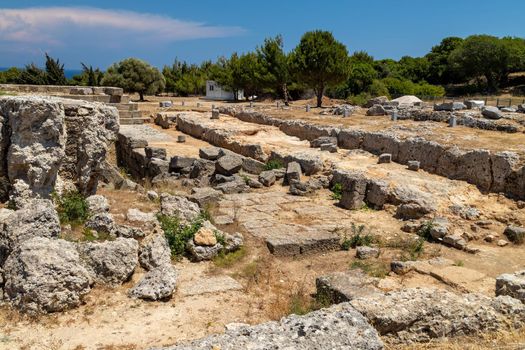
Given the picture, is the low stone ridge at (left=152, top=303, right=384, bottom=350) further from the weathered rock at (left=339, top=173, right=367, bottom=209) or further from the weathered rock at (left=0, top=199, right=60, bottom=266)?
the weathered rock at (left=339, top=173, right=367, bottom=209)

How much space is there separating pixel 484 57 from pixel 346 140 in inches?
1540

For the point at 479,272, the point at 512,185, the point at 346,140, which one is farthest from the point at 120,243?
the point at 346,140

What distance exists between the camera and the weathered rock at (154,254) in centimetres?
721

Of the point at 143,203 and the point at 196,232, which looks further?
the point at 143,203

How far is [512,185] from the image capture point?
1209cm

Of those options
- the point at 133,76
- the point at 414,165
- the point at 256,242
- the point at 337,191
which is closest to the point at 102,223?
the point at 256,242

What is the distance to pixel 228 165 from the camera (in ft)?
48.0

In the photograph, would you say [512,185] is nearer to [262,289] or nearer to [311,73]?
[262,289]

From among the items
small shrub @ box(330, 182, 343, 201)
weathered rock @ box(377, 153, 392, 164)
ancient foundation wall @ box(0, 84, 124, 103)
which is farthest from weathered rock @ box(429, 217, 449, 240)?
ancient foundation wall @ box(0, 84, 124, 103)

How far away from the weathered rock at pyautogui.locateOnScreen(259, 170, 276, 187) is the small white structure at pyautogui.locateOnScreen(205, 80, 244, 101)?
134ft

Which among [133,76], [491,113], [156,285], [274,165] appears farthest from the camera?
[133,76]

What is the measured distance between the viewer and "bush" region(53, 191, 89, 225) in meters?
7.94

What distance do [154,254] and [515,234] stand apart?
7045mm

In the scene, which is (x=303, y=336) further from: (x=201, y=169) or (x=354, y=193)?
(x=201, y=169)
